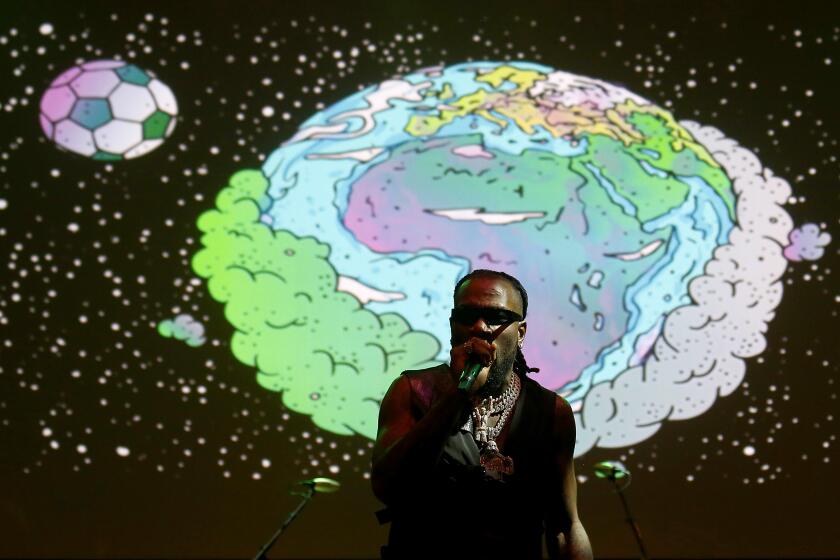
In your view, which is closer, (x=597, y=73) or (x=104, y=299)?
(x=104, y=299)

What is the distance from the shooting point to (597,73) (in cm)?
398

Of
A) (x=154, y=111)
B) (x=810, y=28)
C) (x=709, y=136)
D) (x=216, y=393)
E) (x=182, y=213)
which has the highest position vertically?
(x=810, y=28)

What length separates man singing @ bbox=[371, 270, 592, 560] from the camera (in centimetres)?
120

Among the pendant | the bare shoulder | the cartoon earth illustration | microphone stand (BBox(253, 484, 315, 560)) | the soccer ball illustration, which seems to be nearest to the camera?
the pendant

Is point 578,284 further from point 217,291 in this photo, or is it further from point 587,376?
point 217,291

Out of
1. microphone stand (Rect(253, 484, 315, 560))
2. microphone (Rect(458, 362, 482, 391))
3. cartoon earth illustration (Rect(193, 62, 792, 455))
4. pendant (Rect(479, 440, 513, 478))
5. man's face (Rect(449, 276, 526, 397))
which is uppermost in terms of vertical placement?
cartoon earth illustration (Rect(193, 62, 792, 455))

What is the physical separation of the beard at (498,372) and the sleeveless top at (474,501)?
66 millimetres

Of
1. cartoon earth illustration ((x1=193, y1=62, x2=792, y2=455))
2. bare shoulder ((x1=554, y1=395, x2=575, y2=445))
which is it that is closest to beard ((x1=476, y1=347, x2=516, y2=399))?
bare shoulder ((x1=554, y1=395, x2=575, y2=445))

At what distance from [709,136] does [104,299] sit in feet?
9.14

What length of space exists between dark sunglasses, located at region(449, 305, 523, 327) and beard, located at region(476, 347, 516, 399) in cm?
5

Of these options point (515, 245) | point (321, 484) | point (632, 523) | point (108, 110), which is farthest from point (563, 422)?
point (108, 110)

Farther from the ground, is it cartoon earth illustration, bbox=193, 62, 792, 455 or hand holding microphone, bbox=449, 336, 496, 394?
cartoon earth illustration, bbox=193, 62, 792, 455

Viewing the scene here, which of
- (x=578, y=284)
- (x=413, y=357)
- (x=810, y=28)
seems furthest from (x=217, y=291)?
(x=810, y=28)

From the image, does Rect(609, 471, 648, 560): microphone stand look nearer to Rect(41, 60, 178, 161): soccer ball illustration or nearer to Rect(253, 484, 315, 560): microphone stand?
Rect(253, 484, 315, 560): microphone stand
